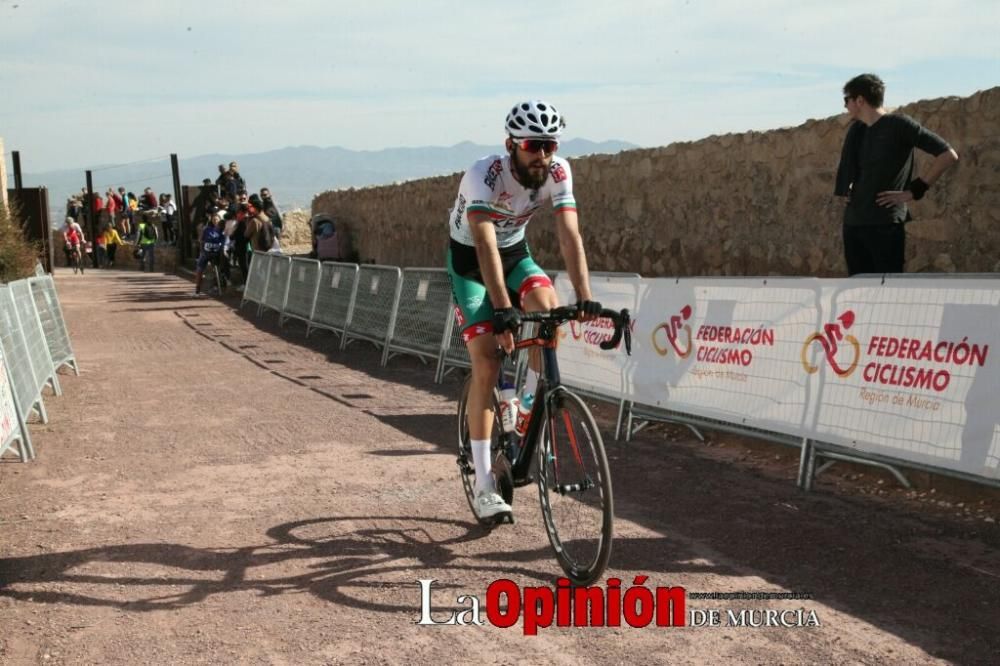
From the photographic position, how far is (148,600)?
4.71m

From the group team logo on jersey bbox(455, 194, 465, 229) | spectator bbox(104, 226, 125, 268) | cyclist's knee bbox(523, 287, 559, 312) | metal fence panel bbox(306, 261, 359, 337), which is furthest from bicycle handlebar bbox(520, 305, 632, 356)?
spectator bbox(104, 226, 125, 268)

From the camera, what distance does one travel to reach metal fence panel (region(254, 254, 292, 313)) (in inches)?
751

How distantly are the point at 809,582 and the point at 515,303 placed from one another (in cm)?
203

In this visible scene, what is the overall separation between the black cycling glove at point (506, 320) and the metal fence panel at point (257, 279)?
16.5 m

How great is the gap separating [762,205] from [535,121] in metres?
5.74

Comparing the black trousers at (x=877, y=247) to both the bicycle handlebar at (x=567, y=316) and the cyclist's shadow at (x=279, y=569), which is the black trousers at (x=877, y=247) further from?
the cyclist's shadow at (x=279, y=569)

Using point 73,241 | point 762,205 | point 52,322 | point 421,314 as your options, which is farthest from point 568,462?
point 73,241

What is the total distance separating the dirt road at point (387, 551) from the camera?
4.18m

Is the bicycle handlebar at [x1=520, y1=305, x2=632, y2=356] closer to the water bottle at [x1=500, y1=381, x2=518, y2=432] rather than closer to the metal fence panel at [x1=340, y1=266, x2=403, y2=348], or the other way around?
the water bottle at [x1=500, y1=381, x2=518, y2=432]

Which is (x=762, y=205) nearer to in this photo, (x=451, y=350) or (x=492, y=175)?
(x=451, y=350)

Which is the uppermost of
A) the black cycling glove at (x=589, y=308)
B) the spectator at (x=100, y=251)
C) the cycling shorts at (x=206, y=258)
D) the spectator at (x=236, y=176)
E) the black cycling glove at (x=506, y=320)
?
the spectator at (x=236, y=176)

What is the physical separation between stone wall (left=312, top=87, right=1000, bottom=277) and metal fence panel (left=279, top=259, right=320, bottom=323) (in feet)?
13.4

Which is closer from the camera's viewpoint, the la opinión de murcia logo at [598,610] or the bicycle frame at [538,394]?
the la opinión de murcia logo at [598,610]

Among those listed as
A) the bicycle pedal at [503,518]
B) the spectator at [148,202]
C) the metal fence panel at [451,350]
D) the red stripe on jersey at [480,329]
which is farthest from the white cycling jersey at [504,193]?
the spectator at [148,202]
